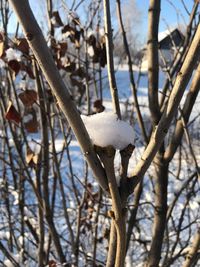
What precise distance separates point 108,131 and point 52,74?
0.40ft

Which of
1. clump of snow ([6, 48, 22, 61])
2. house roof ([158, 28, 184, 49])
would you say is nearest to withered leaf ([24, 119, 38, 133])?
clump of snow ([6, 48, 22, 61])

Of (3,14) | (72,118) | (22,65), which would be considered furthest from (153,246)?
(3,14)

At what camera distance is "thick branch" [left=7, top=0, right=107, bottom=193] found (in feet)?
1.28

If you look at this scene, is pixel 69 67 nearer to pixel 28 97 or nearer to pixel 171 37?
pixel 28 97

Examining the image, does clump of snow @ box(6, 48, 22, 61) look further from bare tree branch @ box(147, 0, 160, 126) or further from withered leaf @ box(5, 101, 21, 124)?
bare tree branch @ box(147, 0, 160, 126)

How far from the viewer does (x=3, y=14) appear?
4.58 ft

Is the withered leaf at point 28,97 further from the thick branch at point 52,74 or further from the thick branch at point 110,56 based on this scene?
the thick branch at point 52,74

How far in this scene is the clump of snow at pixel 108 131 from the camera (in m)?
0.47

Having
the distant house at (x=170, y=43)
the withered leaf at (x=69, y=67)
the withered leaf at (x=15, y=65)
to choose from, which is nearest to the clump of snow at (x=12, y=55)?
the withered leaf at (x=15, y=65)

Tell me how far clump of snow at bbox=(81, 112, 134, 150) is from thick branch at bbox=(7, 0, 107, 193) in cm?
2

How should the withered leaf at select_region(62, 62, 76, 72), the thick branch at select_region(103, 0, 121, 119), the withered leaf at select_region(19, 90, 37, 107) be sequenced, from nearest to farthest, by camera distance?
the thick branch at select_region(103, 0, 121, 119), the withered leaf at select_region(19, 90, 37, 107), the withered leaf at select_region(62, 62, 76, 72)

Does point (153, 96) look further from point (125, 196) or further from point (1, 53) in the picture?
point (125, 196)

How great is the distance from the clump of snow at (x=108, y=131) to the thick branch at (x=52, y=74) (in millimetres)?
22

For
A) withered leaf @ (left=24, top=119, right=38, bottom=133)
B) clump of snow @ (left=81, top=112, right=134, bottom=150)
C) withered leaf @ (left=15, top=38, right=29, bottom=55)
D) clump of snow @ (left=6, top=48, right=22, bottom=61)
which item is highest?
clump of snow @ (left=6, top=48, right=22, bottom=61)
